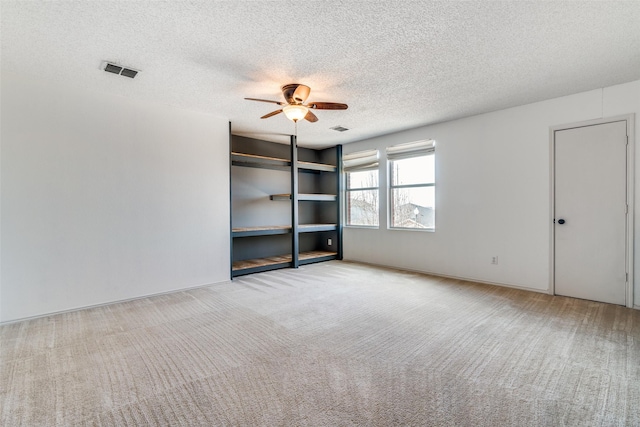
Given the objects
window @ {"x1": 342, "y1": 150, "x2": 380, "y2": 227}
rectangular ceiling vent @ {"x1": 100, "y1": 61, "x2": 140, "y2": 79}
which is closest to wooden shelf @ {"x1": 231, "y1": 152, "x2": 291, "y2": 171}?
window @ {"x1": 342, "y1": 150, "x2": 380, "y2": 227}

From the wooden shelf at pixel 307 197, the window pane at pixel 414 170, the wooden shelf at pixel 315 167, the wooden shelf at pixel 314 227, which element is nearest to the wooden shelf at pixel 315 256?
the wooden shelf at pixel 314 227

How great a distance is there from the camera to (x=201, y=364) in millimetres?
2258

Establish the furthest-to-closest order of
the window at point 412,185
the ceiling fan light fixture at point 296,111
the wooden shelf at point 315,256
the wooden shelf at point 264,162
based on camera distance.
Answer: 1. the wooden shelf at point 315,256
2. the window at point 412,185
3. the wooden shelf at point 264,162
4. the ceiling fan light fixture at point 296,111

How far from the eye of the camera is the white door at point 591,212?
348cm

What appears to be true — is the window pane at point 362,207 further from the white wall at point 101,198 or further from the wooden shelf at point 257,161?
the white wall at point 101,198

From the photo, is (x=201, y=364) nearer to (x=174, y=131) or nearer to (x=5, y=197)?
→ (x=5, y=197)

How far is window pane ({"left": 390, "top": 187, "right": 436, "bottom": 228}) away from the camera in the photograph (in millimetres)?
5258

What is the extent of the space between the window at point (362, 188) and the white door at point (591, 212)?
118 inches

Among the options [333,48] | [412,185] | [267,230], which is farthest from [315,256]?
[333,48]

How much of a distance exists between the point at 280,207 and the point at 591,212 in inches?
200

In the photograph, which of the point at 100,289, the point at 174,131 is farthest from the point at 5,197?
the point at 174,131

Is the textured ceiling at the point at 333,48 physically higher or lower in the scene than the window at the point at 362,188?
higher

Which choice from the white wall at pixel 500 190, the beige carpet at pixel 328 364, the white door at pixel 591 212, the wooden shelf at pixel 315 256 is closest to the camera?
the beige carpet at pixel 328 364

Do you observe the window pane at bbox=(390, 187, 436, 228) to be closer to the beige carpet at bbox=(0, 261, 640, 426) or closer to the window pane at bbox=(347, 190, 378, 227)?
the window pane at bbox=(347, 190, 378, 227)
